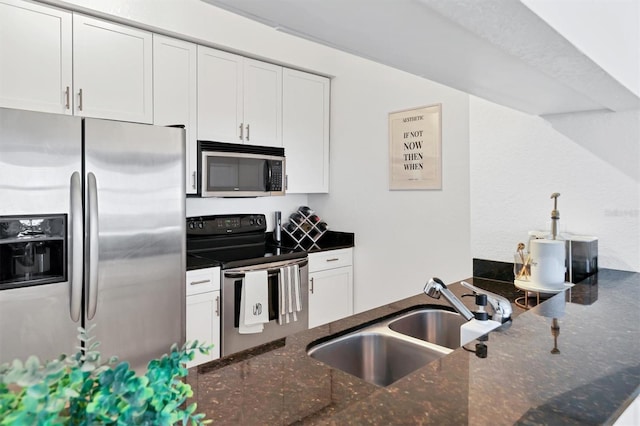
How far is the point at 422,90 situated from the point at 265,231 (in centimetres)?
163

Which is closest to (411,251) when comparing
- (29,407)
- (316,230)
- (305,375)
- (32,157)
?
(316,230)

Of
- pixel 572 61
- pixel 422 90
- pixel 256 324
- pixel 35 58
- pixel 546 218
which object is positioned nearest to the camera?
pixel 572 61

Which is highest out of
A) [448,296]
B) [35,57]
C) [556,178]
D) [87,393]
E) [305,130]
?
[35,57]

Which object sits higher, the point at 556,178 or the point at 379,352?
the point at 556,178

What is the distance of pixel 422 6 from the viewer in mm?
711

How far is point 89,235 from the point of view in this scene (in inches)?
72.7

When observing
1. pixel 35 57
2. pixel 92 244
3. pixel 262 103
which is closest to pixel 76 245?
pixel 92 244

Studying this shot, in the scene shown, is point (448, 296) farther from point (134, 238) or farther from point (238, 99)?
point (238, 99)

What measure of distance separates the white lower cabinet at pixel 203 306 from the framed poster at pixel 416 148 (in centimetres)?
150

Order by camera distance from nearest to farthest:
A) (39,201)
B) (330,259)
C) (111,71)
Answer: (39,201)
(111,71)
(330,259)

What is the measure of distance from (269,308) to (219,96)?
1.54 meters

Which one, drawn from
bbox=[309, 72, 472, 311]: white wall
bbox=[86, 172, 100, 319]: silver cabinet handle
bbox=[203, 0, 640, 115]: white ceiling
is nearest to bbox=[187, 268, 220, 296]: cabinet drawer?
bbox=[86, 172, 100, 319]: silver cabinet handle

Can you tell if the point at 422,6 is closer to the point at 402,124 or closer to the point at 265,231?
the point at 402,124

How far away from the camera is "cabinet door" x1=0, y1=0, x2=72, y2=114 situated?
6.84 feet
